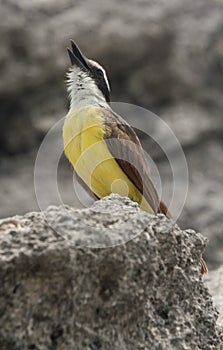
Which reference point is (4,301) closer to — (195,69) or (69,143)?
(69,143)

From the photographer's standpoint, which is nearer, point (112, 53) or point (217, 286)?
point (217, 286)

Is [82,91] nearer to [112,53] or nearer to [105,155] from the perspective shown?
[105,155]

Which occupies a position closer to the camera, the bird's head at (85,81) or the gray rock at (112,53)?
the bird's head at (85,81)

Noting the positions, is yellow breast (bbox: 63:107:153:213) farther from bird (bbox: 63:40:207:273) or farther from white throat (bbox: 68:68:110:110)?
white throat (bbox: 68:68:110:110)

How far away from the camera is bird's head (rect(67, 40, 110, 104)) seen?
16.6 ft

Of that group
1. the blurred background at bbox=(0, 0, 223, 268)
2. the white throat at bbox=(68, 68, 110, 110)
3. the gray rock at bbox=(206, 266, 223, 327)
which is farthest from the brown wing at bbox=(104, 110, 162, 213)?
the blurred background at bbox=(0, 0, 223, 268)

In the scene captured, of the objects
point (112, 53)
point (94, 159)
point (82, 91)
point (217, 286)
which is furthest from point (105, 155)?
point (112, 53)

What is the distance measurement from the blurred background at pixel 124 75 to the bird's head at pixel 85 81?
243 cm

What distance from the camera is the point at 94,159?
4.63m

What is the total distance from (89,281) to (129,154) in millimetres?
2049

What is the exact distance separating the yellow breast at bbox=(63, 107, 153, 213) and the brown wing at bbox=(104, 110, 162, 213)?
0.12ft

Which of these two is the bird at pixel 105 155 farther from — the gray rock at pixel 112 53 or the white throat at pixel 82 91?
the gray rock at pixel 112 53

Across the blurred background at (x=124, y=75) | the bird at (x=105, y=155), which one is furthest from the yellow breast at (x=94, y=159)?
the blurred background at (x=124, y=75)

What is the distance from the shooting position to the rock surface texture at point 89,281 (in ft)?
8.26
